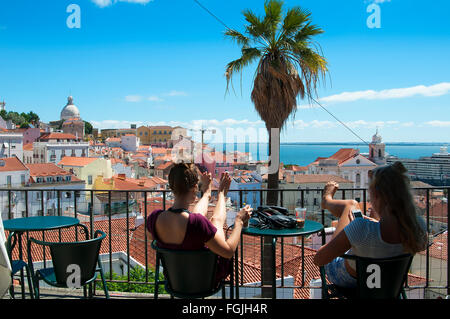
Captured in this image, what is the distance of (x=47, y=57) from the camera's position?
201 feet

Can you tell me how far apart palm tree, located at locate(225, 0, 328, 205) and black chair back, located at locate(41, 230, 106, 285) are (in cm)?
694

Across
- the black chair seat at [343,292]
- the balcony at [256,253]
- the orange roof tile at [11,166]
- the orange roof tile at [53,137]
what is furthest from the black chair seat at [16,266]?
the orange roof tile at [53,137]

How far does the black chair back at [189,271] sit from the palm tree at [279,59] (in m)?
7.04

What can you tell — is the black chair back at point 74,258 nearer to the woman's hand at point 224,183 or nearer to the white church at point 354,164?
the woman's hand at point 224,183

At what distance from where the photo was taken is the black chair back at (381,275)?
196cm

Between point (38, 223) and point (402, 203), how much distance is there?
8.52 feet

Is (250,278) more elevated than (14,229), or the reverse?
(14,229)

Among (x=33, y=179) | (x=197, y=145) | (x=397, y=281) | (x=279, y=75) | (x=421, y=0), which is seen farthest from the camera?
(x=197, y=145)

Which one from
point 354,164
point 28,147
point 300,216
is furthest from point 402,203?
point 28,147

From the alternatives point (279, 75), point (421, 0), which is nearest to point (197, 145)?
point (421, 0)

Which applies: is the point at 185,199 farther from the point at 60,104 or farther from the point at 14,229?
the point at 60,104
